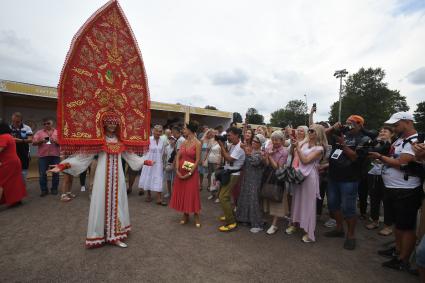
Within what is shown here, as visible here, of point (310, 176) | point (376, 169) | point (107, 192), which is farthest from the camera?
point (376, 169)

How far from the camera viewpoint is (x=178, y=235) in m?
3.86

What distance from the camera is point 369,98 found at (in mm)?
43188

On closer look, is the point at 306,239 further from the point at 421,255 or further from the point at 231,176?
the point at 421,255

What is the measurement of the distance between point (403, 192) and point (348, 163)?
74cm

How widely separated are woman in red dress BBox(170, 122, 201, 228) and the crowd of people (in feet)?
0.06

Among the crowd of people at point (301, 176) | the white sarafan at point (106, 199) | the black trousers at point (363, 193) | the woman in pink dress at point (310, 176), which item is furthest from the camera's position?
the black trousers at point (363, 193)

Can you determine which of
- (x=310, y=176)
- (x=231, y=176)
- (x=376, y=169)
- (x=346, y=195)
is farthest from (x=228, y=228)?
(x=376, y=169)

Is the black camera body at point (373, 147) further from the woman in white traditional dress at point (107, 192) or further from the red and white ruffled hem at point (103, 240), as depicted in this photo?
the red and white ruffled hem at point (103, 240)

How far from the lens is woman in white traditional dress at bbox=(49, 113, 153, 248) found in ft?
10.5

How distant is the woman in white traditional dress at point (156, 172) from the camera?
5.66 m

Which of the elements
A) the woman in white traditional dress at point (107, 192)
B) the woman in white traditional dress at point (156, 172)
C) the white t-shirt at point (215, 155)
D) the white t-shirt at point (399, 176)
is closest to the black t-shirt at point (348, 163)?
the white t-shirt at point (399, 176)

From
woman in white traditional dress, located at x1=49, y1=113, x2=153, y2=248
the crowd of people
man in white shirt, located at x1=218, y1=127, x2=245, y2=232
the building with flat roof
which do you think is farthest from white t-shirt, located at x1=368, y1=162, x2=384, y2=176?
the building with flat roof

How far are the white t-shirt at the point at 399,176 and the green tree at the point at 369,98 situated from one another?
44.3m

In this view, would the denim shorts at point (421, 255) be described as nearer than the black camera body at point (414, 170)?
Yes
